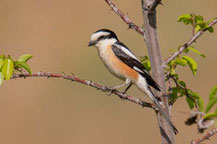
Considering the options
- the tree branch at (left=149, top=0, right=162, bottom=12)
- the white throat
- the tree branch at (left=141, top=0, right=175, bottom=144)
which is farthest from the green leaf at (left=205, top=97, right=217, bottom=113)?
the white throat

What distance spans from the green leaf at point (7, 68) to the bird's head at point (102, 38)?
240cm

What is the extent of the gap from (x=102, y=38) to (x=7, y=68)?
2.57m

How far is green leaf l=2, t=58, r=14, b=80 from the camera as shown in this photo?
3.12m

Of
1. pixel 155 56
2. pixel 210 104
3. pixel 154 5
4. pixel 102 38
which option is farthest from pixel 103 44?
pixel 210 104

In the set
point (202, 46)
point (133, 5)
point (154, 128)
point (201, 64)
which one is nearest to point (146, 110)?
point (154, 128)

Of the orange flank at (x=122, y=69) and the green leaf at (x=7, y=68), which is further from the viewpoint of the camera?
the orange flank at (x=122, y=69)

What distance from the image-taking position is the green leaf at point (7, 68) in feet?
10.2

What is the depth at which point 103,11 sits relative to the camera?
1848cm

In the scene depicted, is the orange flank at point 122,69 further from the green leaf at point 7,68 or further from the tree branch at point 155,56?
the green leaf at point 7,68

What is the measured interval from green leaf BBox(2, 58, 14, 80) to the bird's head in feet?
7.87

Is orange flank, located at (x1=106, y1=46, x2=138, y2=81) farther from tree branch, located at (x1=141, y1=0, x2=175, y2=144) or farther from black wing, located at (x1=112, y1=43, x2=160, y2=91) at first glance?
tree branch, located at (x1=141, y1=0, x2=175, y2=144)

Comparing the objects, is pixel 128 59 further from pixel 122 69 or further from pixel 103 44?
pixel 103 44

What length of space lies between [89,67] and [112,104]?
8.50 ft

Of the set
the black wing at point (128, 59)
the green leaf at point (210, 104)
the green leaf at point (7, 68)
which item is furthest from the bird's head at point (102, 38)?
the green leaf at point (210, 104)
